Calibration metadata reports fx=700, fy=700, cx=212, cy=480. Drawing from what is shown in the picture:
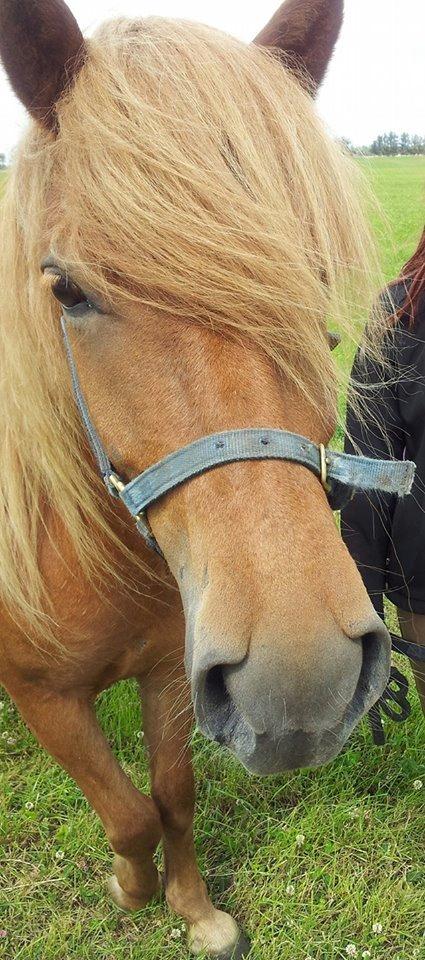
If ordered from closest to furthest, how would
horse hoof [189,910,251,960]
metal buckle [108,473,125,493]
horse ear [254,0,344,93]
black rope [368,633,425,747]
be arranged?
metal buckle [108,473,125,493] < horse ear [254,0,344,93] < black rope [368,633,425,747] < horse hoof [189,910,251,960]

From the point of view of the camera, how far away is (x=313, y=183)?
4.60 ft

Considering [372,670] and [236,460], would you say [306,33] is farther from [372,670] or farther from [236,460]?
[372,670]

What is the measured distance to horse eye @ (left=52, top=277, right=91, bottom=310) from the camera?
1.36m

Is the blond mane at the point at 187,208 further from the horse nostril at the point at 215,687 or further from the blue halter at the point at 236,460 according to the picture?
the horse nostril at the point at 215,687

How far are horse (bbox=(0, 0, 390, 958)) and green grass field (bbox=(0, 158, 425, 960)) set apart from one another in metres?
0.85

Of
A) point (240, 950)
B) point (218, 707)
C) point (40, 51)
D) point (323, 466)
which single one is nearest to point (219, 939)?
point (240, 950)

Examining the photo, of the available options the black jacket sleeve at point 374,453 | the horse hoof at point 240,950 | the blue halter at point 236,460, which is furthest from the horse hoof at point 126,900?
the blue halter at point 236,460

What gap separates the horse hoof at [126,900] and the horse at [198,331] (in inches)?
45.0

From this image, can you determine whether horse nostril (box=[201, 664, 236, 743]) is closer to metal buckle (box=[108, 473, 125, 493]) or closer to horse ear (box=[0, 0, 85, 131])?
metal buckle (box=[108, 473, 125, 493])

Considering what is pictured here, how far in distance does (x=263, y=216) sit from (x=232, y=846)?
7.50 feet

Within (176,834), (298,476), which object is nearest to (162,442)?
(298,476)

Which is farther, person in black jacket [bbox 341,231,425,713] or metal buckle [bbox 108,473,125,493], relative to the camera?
person in black jacket [bbox 341,231,425,713]

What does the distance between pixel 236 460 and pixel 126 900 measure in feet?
6.48

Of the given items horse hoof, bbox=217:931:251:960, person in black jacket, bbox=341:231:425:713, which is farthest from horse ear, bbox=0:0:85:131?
horse hoof, bbox=217:931:251:960
